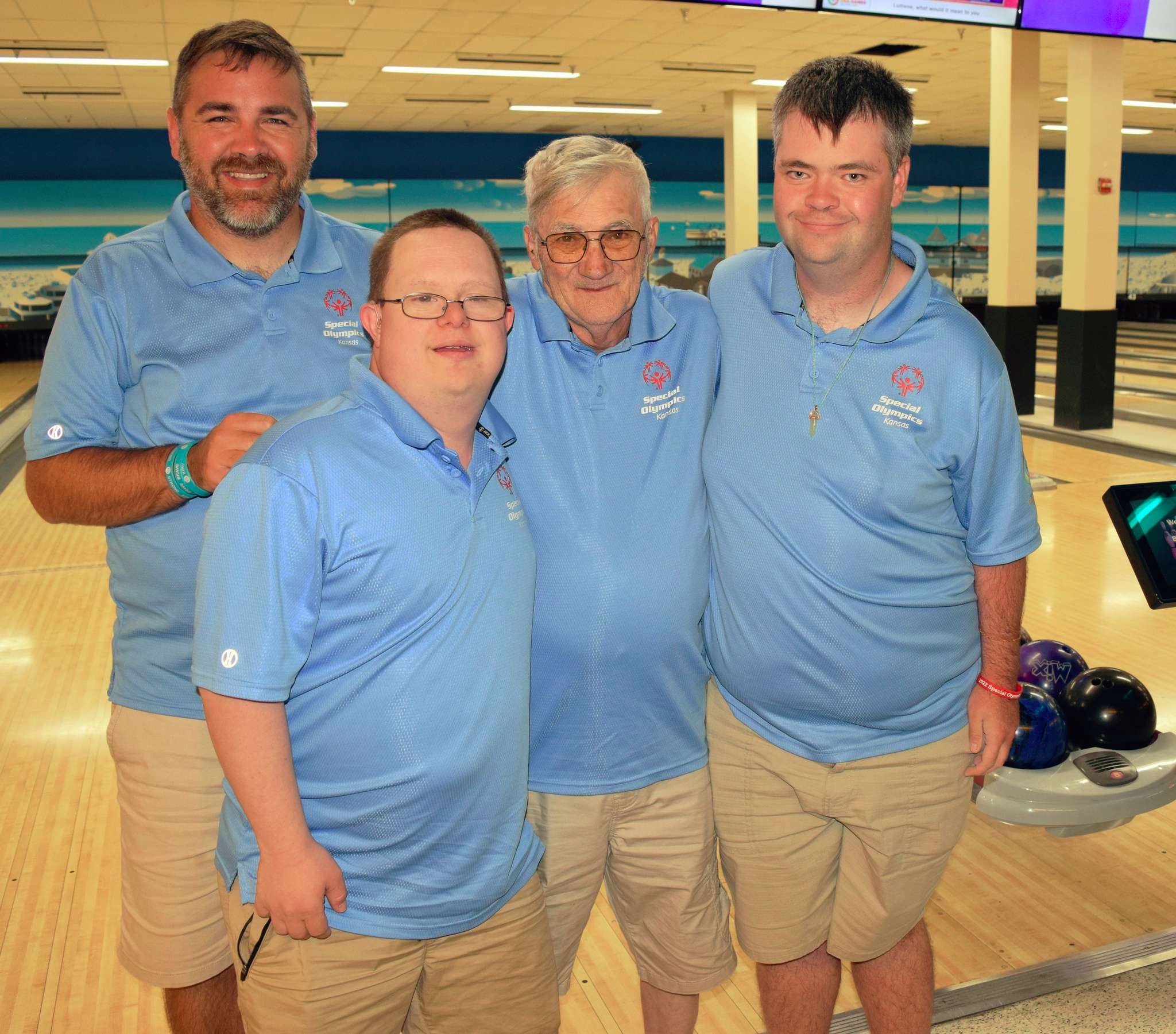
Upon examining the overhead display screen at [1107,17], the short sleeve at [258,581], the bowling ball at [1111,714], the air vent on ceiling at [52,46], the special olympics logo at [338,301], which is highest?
the air vent on ceiling at [52,46]

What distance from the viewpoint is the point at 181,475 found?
125 cm

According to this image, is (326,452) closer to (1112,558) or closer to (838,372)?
(838,372)

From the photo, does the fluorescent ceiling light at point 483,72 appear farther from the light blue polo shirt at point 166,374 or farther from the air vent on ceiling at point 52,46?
the light blue polo shirt at point 166,374

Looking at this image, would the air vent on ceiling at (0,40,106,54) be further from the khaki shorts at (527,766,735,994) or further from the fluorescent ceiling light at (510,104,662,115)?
the khaki shorts at (527,766,735,994)

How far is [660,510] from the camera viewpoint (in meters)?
1.39

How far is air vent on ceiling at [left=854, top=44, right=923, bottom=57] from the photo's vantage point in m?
8.19

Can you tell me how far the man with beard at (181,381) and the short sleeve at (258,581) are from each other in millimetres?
265

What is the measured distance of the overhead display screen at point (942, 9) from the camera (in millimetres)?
3830

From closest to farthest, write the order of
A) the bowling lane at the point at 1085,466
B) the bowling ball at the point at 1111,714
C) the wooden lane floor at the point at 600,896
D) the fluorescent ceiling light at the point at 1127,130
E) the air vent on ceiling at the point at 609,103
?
the wooden lane floor at the point at 600,896
the bowling ball at the point at 1111,714
the bowling lane at the point at 1085,466
the air vent on ceiling at the point at 609,103
the fluorescent ceiling light at the point at 1127,130

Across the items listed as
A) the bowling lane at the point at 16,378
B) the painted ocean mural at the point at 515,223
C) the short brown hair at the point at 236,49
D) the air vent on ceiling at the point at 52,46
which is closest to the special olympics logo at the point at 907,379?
the short brown hair at the point at 236,49

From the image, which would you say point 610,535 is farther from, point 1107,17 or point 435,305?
point 1107,17

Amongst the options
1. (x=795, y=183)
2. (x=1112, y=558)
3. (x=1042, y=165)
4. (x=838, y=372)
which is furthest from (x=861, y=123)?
(x=1042, y=165)

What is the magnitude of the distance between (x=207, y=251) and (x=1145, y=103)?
1236 cm

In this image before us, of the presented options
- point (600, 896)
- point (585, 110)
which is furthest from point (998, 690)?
point (585, 110)
